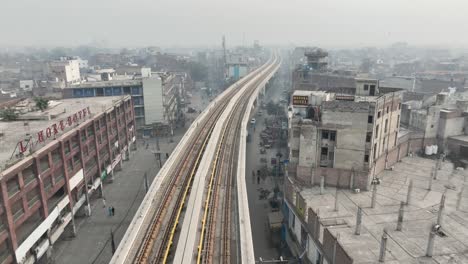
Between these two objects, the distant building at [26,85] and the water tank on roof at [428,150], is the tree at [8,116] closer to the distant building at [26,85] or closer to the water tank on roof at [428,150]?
the water tank on roof at [428,150]

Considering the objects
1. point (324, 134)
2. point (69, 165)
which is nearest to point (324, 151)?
point (324, 134)

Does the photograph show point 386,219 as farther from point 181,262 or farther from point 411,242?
point 181,262

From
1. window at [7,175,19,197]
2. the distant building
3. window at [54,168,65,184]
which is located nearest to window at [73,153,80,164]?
window at [54,168,65,184]

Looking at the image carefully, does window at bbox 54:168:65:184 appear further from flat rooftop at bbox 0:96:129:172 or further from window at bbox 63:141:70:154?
flat rooftop at bbox 0:96:129:172

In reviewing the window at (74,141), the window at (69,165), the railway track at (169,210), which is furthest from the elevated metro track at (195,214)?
the window at (74,141)

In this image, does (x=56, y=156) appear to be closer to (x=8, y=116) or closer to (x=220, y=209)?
(x=8, y=116)

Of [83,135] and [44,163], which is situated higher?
[83,135]
